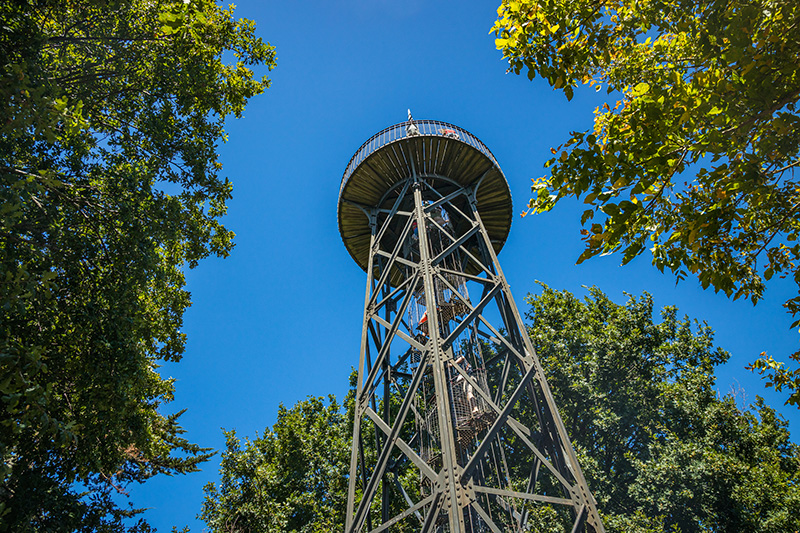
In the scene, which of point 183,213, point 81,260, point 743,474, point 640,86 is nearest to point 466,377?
point 640,86

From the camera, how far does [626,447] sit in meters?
17.6

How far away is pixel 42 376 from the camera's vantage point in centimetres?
823

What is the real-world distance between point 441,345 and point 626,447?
1343cm

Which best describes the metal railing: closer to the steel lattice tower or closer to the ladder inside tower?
the steel lattice tower

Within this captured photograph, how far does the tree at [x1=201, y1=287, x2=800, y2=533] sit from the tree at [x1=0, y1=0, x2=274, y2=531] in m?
6.42

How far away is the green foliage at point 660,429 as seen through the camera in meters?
14.4

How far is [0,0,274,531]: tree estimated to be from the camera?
728cm

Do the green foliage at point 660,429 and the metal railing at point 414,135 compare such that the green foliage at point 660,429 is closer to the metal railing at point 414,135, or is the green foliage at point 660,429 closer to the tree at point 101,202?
the metal railing at point 414,135

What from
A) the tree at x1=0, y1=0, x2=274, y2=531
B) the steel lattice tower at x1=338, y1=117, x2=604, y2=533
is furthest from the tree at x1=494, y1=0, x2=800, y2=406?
the tree at x1=0, y1=0, x2=274, y2=531

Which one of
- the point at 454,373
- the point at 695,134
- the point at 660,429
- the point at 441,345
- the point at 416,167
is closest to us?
the point at 695,134

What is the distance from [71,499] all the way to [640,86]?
13.0 metres

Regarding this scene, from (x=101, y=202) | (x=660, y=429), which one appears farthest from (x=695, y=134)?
(x=660, y=429)

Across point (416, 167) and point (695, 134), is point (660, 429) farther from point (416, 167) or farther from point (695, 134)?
point (695, 134)

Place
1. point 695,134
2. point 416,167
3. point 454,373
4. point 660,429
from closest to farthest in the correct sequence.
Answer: point 695,134 < point 454,373 < point 416,167 < point 660,429
